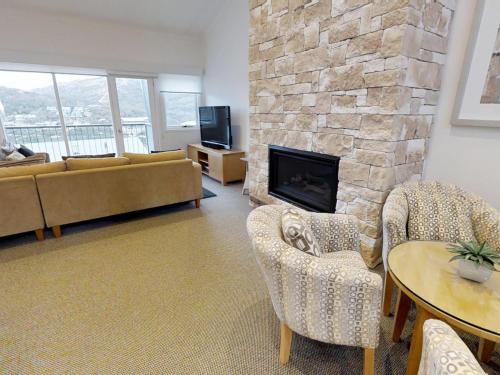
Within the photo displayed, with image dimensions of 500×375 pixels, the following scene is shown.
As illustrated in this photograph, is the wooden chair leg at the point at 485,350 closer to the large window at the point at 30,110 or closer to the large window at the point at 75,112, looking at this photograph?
the large window at the point at 75,112

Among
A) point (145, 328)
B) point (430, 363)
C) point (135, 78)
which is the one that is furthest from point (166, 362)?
point (135, 78)

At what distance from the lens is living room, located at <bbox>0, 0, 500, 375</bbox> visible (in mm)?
1203

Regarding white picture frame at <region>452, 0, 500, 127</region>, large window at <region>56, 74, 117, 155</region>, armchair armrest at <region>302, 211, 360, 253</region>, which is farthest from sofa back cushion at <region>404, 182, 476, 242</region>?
large window at <region>56, 74, 117, 155</region>

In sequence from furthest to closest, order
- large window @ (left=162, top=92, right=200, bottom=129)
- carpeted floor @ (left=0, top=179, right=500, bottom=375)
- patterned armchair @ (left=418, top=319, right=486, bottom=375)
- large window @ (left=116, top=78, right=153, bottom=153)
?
large window @ (left=162, top=92, right=200, bottom=129)
large window @ (left=116, top=78, right=153, bottom=153)
carpeted floor @ (left=0, top=179, right=500, bottom=375)
patterned armchair @ (left=418, top=319, right=486, bottom=375)

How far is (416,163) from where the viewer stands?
229cm

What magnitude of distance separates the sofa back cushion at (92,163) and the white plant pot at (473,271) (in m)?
3.26

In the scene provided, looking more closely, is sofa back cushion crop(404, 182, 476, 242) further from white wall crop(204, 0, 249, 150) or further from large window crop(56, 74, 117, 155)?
large window crop(56, 74, 117, 155)

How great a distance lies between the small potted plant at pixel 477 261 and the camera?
1.15 meters

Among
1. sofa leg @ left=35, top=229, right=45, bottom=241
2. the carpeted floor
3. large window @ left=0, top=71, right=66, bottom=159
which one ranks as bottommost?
the carpeted floor

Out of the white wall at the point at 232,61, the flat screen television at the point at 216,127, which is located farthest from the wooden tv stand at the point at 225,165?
the white wall at the point at 232,61

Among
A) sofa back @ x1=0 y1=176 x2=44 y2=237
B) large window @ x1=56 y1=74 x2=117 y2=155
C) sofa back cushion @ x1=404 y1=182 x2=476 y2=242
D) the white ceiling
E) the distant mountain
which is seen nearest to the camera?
sofa back cushion @ x1=404 y1=182 x2=476 y2=242

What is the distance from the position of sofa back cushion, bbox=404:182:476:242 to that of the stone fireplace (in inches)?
11.3

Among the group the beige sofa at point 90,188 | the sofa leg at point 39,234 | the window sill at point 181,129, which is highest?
the window sill at point 181,129

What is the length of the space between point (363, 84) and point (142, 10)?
4651 mm
